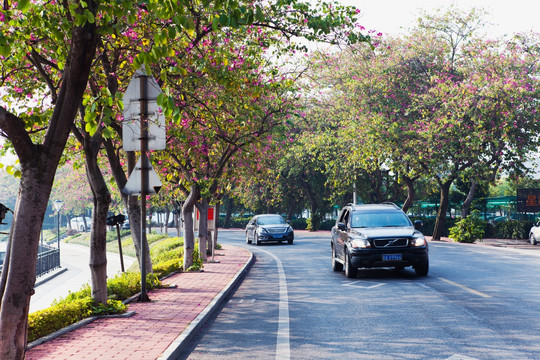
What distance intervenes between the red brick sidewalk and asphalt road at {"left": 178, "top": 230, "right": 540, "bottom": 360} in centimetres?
30

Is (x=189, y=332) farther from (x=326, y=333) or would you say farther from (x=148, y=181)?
(x=148, y=181)

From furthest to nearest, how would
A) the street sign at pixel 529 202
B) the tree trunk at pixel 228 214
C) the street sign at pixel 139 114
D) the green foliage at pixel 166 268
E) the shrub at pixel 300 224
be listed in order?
the tree trunk at pixel 228 214 → the shrub at pixel 300 224 → the street sign at pixel 529 202 → the green foliage at pixel 166 268 → the street sign at pixel 139 114

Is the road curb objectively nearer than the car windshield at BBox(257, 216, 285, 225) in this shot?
Yes

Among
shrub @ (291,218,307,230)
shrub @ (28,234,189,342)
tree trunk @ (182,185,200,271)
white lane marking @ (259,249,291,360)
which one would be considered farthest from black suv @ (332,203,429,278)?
shrub @ (291,218,307,230)

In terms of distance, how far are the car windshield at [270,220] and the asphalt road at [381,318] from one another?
19616 millimetres

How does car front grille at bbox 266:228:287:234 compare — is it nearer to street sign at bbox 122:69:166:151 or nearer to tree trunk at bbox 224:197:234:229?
street sign at bbox 122:69:166:151

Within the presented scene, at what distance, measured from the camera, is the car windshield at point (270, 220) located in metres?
36.1

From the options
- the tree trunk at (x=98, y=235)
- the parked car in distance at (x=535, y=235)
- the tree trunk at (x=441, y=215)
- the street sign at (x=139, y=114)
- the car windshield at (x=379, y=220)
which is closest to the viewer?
the tree trunk at (x=98, y=235)

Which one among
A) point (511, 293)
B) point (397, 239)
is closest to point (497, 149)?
point (397, 239)

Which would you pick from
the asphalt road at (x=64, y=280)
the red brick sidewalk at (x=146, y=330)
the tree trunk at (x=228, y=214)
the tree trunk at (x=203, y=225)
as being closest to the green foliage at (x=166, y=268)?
the tree trunk at (x=203, y=225)

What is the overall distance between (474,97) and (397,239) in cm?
1978

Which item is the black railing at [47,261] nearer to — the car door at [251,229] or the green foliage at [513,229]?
the car door at [251,229]

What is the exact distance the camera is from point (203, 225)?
72.5 feet

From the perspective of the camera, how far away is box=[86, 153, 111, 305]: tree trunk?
10.7 meters
